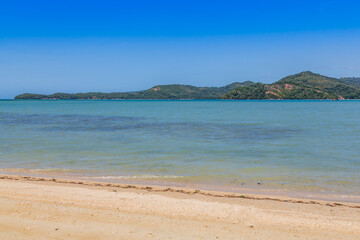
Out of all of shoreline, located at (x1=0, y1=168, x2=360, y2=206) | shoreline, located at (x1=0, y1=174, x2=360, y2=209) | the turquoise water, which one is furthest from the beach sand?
the turquoise water

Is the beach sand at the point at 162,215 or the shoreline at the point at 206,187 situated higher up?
A: the beach sand at the point at 162,215

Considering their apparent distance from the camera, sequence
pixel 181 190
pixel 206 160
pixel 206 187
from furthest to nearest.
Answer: pixel 206 160 → pixel 206 187 → pixel 181 190

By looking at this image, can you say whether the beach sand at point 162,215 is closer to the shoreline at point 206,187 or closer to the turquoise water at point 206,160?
the shoreline at point 206,187

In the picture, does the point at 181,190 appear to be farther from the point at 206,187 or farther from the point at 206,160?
the point at 206,160

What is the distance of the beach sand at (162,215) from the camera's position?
654 cm

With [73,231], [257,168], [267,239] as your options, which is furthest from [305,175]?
[73,231]

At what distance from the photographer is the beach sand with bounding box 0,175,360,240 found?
6535 mm

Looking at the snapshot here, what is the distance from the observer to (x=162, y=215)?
25.3ft

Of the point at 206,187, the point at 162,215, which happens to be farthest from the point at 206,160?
the point at 162,215

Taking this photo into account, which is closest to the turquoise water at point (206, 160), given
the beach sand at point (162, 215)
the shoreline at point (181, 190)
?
the shoreline at point (181, 190)

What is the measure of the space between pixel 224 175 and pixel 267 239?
6.39m

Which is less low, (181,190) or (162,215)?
(162,215)

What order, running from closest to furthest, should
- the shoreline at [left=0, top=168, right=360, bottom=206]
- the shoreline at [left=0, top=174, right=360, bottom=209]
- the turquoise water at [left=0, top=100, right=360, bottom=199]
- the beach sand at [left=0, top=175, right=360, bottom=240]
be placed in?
the beach sand at [left=0, top=175, right=360, bottom=240] → the shoreline at [left=0, top=174, right=360, bottom=209] → the shoreline at [left=0, top=168, right=360, bottom=206] → the turquoise water at [left=0, top=100, right=360, bottom=199]

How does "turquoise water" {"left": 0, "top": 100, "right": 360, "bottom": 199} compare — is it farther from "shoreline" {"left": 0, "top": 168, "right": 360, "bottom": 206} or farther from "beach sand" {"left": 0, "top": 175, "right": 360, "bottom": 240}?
"beach sand" {"left": 0, "top": 175, "right": 360, "bottom": 240}
